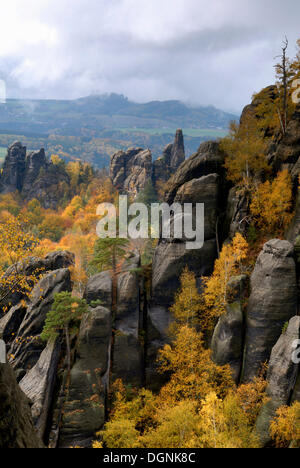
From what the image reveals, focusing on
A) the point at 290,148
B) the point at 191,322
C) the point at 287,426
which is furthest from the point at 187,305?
the point at 290,148

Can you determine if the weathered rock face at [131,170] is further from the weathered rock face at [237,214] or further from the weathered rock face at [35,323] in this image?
the weathered rock face at [35,323]

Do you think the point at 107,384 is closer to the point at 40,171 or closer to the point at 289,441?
the point at 289,441

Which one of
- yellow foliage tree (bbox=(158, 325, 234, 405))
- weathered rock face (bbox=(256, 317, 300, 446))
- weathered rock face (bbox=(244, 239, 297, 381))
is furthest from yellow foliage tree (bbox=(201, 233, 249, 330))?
weathered rock face (bbox=(256, 317, 300, 446))

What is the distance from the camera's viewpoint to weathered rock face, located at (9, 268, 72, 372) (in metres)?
27.5

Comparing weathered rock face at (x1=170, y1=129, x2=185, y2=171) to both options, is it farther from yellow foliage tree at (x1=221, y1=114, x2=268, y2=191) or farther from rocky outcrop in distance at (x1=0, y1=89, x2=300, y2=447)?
rocky outcrop in distance at (x1=0, y1=89, x2=300, y2=447)

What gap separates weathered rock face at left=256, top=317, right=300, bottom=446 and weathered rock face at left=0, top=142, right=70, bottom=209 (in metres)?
97.7

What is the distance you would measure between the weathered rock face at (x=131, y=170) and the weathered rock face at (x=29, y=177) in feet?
77.2

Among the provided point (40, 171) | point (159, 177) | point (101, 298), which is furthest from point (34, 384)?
point (40, 171)

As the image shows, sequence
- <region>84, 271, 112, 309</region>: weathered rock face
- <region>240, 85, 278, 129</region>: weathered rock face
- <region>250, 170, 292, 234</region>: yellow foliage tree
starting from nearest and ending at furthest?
<region>250, 170, 292, 234</region>: yellow foliage tree
<region>84, 271, 112, 309</region>: weathered rock face
<region>240, 85, 278, 129</region>: weathered rock face

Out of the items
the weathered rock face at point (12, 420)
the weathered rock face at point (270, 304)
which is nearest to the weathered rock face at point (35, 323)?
the weathered rock face at point (12, 420)

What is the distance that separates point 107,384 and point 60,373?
4.41 meters

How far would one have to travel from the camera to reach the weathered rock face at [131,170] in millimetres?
104125
